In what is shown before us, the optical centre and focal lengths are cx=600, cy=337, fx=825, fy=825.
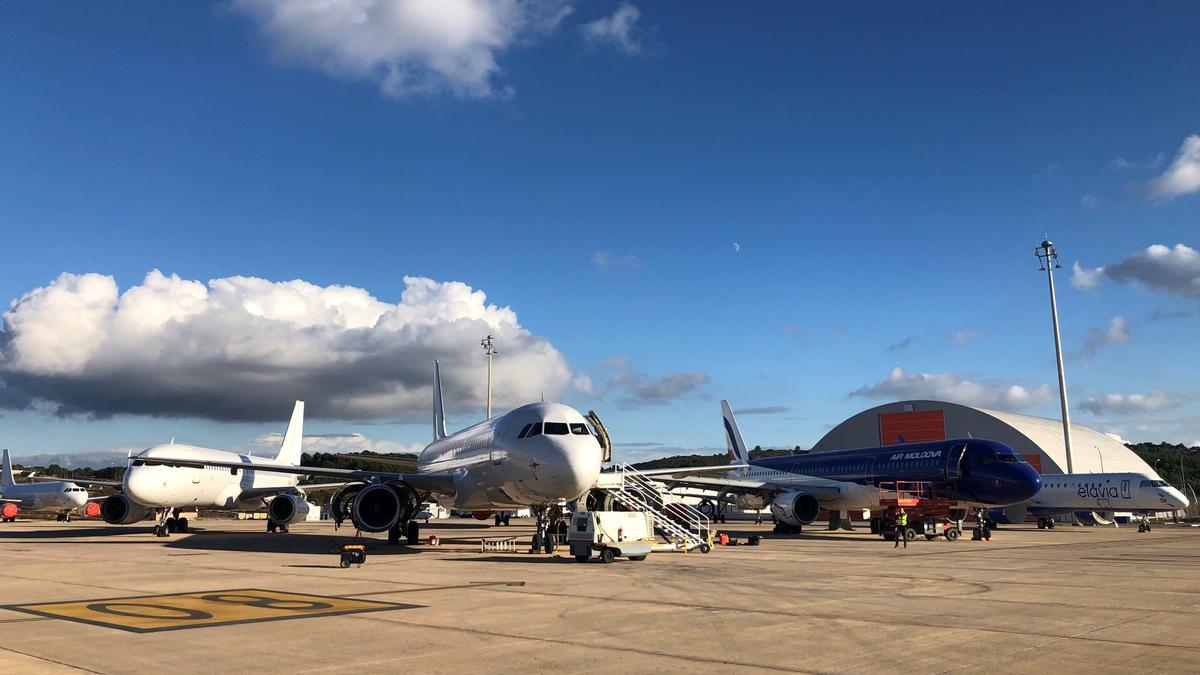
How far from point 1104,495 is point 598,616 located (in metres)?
44.1

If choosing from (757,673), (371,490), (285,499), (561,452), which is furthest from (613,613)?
(285,499)

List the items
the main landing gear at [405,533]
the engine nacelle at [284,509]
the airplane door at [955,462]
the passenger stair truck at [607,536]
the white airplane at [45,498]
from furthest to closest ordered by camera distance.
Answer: the white airplane at [45,498] → the engine nacelle at [284,509] → the airplane door at [955,462] → the main landing gear at [405,533] → the passenger stair truck at [607,536]

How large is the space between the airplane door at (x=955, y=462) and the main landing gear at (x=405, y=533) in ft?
74.1

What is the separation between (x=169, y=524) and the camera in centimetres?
3844

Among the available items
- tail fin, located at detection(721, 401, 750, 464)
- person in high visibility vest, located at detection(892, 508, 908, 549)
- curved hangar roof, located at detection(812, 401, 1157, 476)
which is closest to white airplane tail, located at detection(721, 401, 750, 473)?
tail fin, located at detection(721, 401, 750, 464)

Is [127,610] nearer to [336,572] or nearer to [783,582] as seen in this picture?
[336,572]

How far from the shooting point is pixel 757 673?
7.65 metres

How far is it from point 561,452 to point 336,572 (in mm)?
6601

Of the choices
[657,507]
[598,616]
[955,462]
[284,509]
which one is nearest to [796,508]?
[955,462]

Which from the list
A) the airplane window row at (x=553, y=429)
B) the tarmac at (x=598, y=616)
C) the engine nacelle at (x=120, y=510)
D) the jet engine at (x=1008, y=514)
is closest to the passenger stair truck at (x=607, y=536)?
the tarmac at (x=598, y=616)

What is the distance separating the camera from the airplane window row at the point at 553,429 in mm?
22953

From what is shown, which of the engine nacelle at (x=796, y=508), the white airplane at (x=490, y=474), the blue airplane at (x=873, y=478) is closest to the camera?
the white airplane at (x=490, y=474)

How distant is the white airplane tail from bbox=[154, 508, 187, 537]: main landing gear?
37.0m

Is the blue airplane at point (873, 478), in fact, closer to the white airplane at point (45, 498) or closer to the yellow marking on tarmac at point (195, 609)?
the yellow marking on tarmac at point (195, 609)
